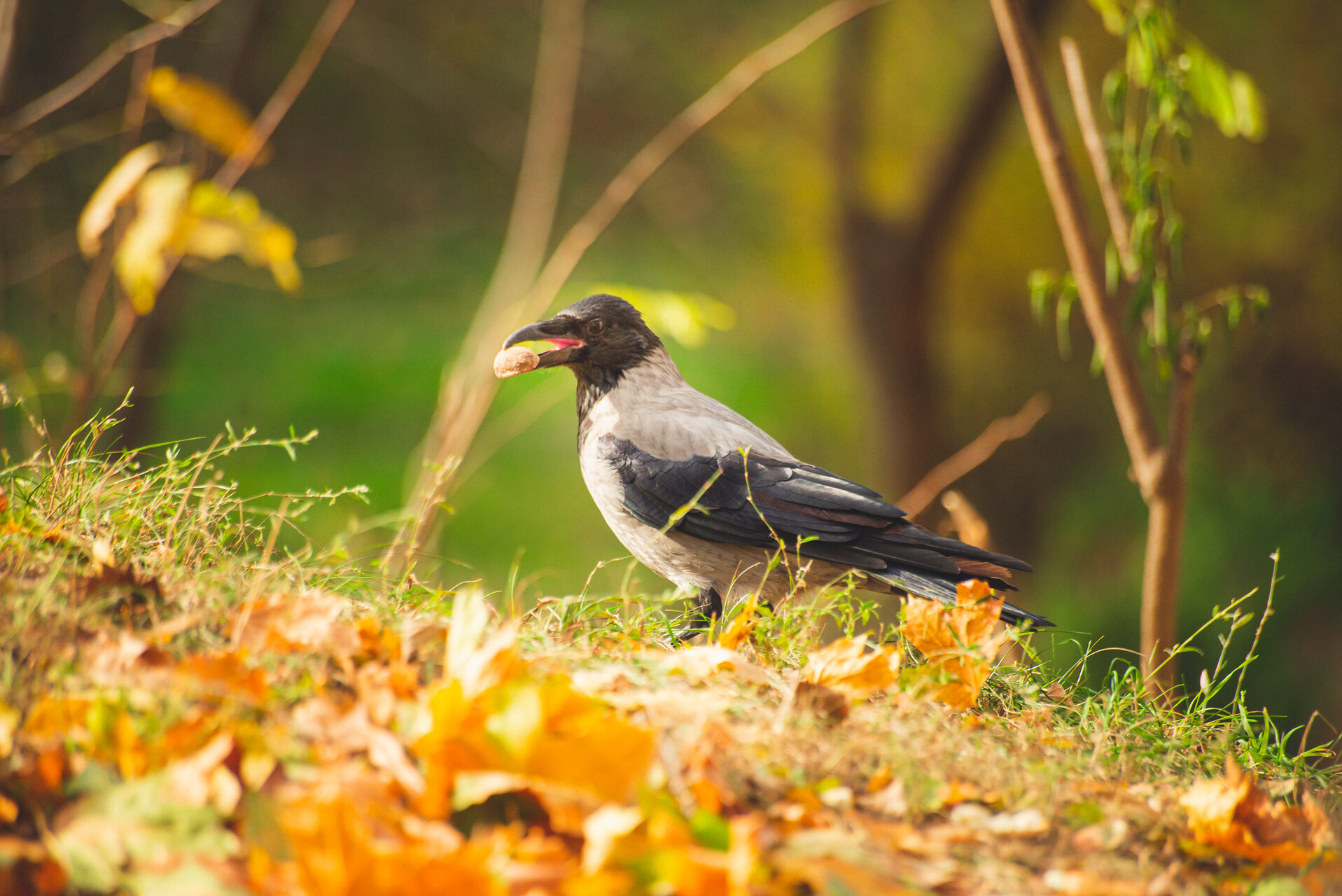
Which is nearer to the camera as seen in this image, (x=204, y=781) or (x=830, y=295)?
(x=204, y=781)

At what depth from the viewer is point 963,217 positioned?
6.65 m

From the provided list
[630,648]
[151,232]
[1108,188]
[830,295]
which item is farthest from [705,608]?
[830,295]

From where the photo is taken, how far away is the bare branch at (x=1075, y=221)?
9.72 feet

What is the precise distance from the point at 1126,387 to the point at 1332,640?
5.53 meters

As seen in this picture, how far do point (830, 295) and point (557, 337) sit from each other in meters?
6.38

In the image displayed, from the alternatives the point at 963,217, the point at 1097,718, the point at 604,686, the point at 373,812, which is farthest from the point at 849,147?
the point at 373,812

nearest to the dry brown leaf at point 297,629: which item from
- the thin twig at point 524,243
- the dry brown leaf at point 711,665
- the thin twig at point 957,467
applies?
the dry brown leaf at point 711,665

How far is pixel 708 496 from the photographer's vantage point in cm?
277

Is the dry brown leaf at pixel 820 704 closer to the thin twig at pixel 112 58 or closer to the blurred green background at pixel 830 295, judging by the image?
the thin twig at pixel 112 58

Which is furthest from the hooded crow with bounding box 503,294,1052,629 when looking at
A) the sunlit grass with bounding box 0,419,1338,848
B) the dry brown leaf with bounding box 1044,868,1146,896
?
the dry brown leaf with bounding box 1044,868,1146,896

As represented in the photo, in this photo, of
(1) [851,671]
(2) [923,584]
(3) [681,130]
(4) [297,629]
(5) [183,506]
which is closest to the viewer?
(4) [297,629]

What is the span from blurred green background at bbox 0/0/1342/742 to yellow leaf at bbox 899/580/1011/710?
281 cm

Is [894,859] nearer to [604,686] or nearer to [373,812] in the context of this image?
[604,686]

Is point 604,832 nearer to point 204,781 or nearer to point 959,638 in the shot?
point 204,781
